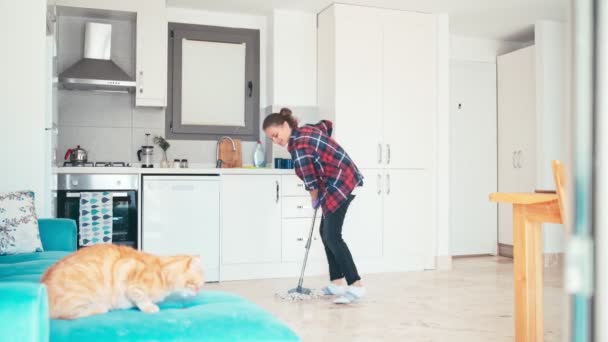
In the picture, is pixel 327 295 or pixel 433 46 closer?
pixel 327 295

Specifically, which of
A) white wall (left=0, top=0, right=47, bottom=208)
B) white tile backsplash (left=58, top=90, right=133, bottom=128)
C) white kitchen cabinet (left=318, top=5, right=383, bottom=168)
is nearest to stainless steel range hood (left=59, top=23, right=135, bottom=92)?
white tile backsplash (left=58, top=90, right=133, bottom=128)

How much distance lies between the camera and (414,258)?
5.12 meters

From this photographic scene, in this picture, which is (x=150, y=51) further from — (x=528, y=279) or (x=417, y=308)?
(x=528, y=279)

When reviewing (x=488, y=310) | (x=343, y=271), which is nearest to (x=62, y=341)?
(x=343, y=271)

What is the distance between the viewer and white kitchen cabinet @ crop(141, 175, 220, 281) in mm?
4352

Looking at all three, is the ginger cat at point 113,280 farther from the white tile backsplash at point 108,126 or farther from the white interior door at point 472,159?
the white interior door at point 472,159

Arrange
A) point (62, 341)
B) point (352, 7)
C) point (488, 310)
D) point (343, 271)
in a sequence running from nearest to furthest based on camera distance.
A: point (62, 341) < point (488, 310) < point (343, 271) < point (352, 7)

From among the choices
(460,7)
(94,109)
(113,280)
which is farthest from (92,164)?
(460,7)

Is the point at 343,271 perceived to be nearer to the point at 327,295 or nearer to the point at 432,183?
the point at 327,295

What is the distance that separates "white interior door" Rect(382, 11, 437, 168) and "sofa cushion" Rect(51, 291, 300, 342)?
3.57 m

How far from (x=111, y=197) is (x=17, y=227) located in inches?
57.9

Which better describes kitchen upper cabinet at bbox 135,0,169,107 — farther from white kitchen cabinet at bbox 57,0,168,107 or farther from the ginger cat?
the ginger cat

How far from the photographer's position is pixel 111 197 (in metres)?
4.25

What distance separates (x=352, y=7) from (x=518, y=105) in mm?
2090
